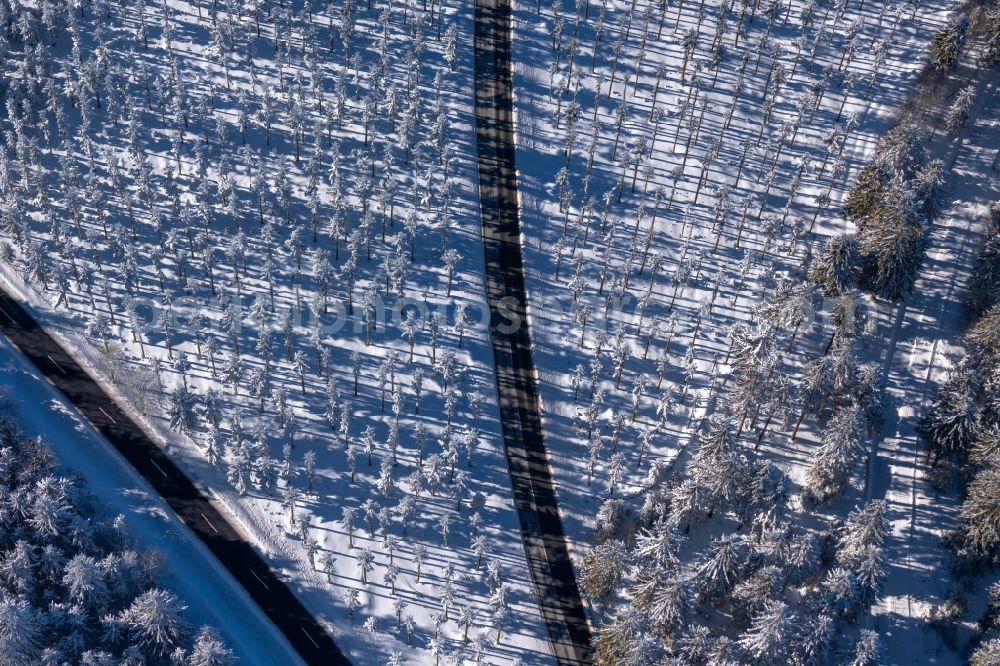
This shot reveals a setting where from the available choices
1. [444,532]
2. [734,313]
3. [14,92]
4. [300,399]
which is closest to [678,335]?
[734,313]

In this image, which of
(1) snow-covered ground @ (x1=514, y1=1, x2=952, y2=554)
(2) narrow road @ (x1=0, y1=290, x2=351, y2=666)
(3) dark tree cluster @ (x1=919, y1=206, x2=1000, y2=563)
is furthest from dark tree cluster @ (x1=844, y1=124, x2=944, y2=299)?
(2) narrow road @ (x1=0, y1=290, x2=351, y2=666)

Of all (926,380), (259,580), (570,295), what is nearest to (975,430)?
(926,380)

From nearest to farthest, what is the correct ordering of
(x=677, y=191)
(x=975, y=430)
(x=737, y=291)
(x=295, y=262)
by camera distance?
(x=975, y=430), (x=737, y=291), (x=295, y=262), (x=677, y=191)

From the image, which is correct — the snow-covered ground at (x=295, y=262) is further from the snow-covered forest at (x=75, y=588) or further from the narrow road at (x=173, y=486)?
the snow-covered forest at (x=75, y=588)

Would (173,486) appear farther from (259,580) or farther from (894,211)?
(894,211)

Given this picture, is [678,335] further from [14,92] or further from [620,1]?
[14,92]

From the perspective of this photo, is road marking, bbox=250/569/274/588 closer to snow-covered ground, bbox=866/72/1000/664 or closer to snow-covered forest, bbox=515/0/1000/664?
snow-covered forest, bbox=515/0/1000/664

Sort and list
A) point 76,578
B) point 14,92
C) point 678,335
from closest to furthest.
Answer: point 76,578, point 678,335, point 14,92

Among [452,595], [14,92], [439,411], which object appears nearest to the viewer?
[452,595]
